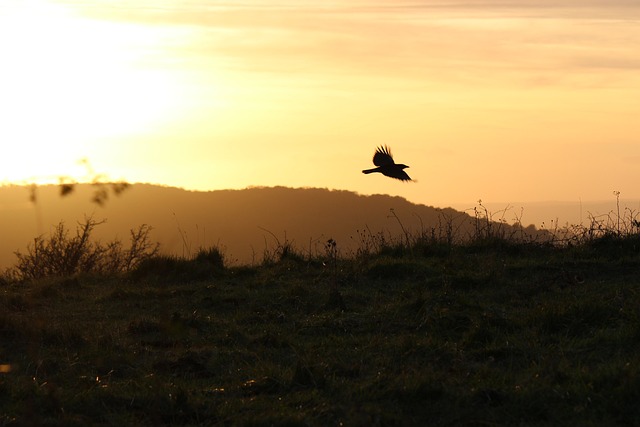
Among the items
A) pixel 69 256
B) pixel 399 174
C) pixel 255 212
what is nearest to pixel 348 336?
pixel 399 174

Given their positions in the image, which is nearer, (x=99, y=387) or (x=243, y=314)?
(x=99, y=387)

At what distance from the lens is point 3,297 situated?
11203 mm

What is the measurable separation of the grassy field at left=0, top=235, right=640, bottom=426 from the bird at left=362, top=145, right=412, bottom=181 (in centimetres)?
132

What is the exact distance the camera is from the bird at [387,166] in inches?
470

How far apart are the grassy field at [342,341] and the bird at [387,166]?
4.33 ft

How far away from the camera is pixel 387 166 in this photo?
12055 millimetres

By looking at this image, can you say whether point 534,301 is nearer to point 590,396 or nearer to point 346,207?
point 590,396

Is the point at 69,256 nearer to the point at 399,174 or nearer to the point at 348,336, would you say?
the point at 399,174

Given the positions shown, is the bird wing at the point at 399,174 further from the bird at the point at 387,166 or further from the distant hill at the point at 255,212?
the distant hill at the point at 255,212

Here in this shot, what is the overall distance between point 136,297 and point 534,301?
18.3ft

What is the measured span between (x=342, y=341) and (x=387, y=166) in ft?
14.5

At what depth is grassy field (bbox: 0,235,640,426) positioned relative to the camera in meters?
6.07

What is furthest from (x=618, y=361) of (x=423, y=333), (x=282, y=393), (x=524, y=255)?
(x=524, y=255)

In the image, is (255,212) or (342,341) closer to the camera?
(342,341)
